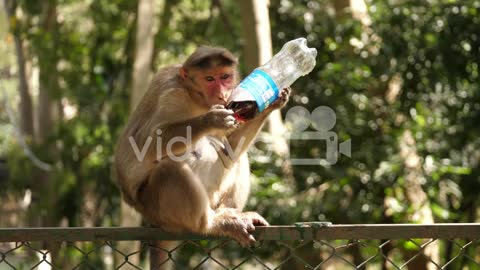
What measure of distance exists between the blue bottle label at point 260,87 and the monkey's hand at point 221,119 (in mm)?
150

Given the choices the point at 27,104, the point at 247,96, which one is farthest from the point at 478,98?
the point at 27,104

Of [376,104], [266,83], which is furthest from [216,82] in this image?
[376,104]

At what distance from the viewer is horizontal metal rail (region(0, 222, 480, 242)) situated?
2365mm

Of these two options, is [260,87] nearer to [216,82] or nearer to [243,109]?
[243,109]

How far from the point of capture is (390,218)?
232 inches

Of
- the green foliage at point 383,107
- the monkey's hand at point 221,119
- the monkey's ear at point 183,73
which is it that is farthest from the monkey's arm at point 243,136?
the green foliage at point 383,107

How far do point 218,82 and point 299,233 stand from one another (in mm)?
1167

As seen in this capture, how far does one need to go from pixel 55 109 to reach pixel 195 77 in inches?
344

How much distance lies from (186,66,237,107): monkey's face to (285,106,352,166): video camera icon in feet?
7.85

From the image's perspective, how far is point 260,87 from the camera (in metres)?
2.89

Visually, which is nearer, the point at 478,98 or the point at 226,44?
the point at 478,98

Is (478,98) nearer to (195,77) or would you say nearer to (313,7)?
(313,7)

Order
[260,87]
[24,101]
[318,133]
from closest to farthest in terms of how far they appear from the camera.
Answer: [260,87] → [318,133] → [24,101]

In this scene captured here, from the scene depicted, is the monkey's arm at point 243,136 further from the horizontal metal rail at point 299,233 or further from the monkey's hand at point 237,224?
the horizontal metal rail at point 299,233
